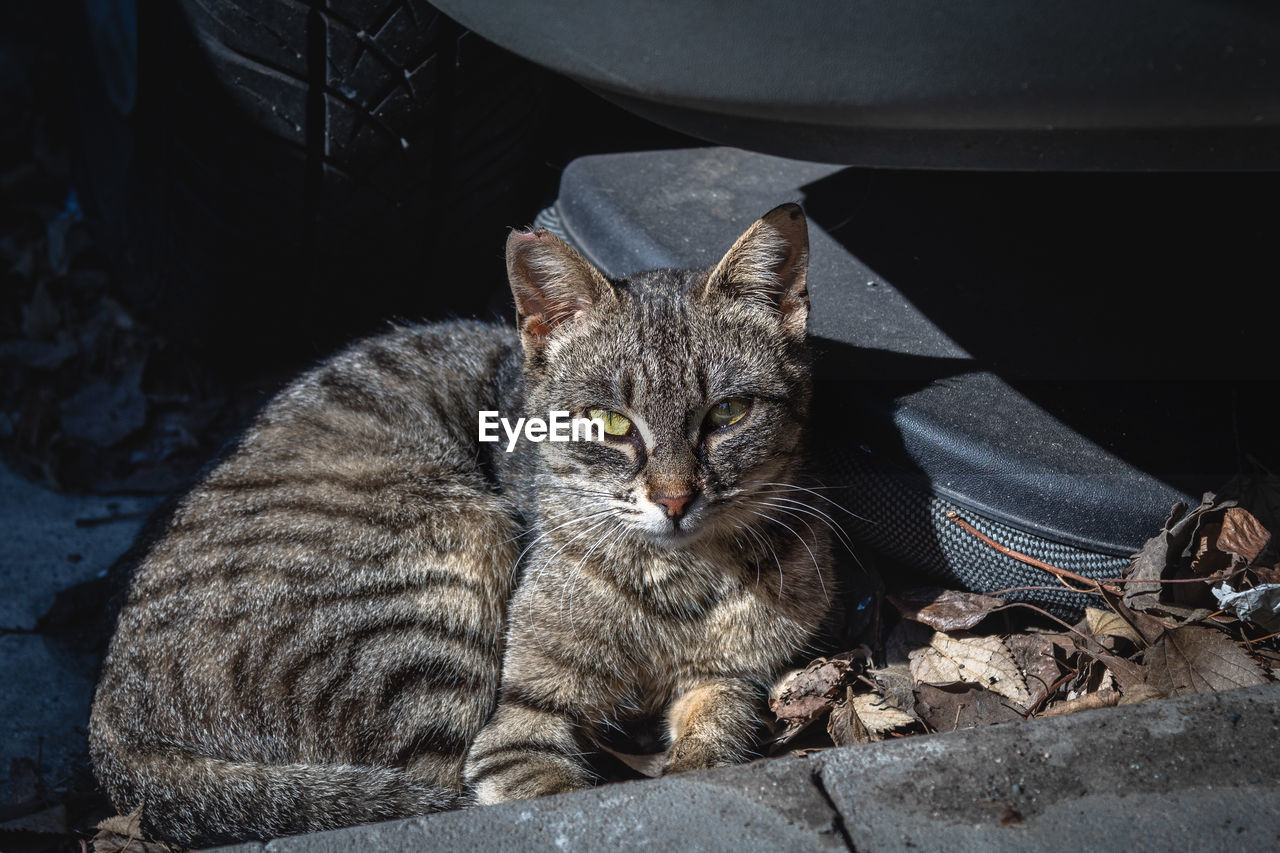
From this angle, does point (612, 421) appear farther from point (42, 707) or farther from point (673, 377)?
point (42, 707)

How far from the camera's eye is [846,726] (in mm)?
2510

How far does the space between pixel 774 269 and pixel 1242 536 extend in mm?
1368

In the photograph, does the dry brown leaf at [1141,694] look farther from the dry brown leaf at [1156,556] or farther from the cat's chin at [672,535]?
the cat's chin at [672,535]

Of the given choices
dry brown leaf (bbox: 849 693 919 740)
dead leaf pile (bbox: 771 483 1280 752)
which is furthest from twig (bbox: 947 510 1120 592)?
dry brown leaf (bbox: 849 693 919 740)

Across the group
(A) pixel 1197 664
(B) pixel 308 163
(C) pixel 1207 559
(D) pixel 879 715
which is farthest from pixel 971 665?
(B) pixel 308 163

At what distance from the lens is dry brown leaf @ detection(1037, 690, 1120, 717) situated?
7.62ft

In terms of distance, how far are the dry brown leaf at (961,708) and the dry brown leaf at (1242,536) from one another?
68 centimetres

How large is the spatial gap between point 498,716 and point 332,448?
3.03 feet

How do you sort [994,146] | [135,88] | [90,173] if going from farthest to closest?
[90,173] < [135,88] < [994,146]

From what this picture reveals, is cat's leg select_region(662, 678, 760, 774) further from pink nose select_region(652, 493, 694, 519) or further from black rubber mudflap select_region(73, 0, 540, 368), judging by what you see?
black rubber mudflap select_region(73, 0, 540, 368)

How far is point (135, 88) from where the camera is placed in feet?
11.8

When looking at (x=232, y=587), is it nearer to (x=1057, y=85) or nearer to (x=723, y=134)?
(x=723, y=134)

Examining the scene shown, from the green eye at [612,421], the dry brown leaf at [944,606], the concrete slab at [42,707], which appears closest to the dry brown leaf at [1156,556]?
the dry brown leaf at [944,606]

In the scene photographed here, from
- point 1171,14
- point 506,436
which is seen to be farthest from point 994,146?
point 506,436
